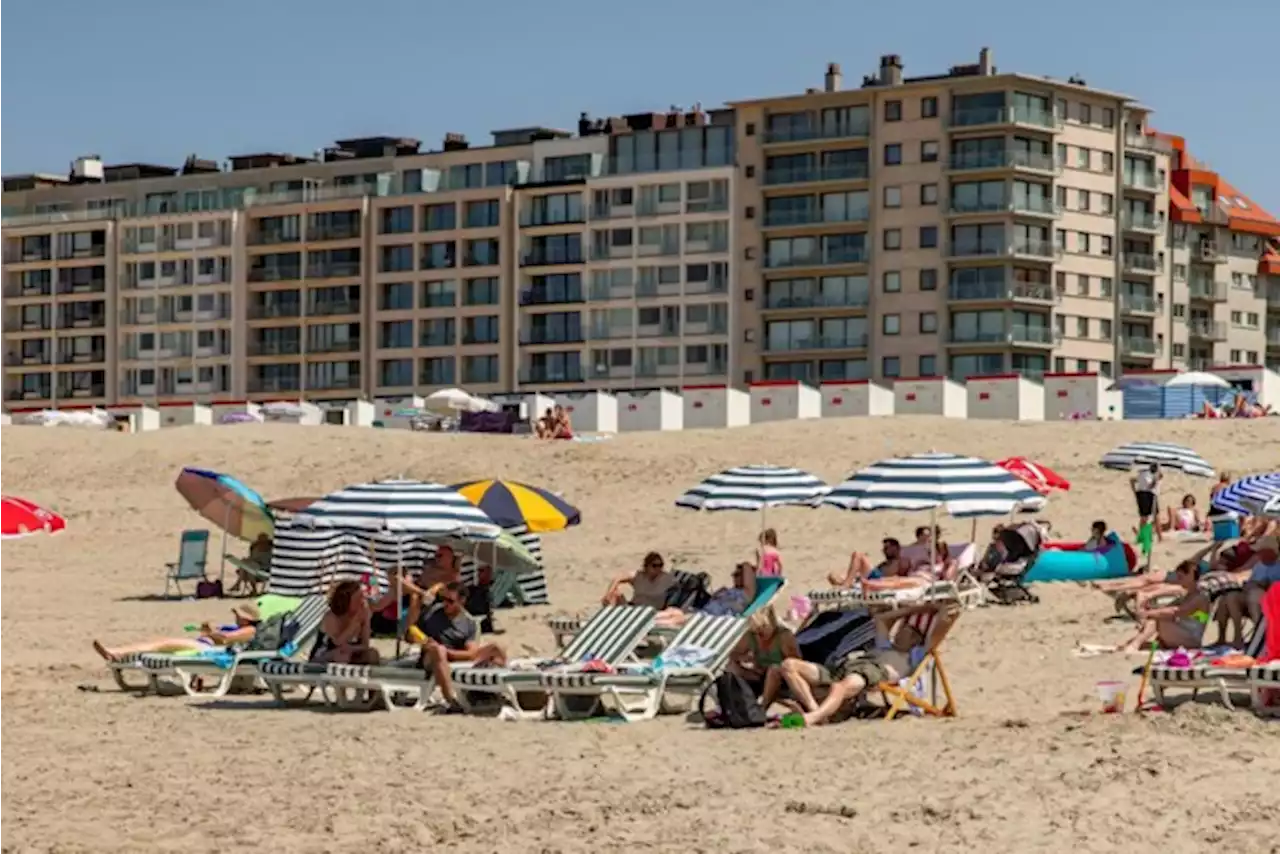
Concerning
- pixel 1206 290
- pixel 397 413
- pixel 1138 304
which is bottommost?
pixel 397 413

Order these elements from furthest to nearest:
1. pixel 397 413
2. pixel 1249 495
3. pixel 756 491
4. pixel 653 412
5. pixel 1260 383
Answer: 1. pixel 397 413
2. pixel 1260 383
3. pixel 653 412
4. pixel 1249 495
5. pixel 756 491

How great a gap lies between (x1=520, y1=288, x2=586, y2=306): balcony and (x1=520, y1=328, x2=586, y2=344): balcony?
98cm

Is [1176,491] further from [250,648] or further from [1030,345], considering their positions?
[1030,345]

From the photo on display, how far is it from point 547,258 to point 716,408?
80.5 feet

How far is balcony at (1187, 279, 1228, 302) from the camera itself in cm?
9581

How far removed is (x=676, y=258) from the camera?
8950 centimetres

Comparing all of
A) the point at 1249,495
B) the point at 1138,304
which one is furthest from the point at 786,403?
the point at 1249,495

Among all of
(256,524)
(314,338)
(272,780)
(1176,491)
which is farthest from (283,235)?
(272,780)

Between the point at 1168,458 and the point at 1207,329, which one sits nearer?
the point at 1168,458

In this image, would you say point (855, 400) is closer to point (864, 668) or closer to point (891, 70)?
point (891, 70)

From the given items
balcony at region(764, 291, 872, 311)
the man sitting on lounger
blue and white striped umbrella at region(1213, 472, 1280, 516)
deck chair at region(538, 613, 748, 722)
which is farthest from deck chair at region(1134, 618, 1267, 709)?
balcony at region(764, 291, 872, 311)

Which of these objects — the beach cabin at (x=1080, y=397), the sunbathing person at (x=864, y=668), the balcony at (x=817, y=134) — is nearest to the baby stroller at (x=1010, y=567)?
the sunbathing person at (x=864, y=668)

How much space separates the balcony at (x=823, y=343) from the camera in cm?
8581

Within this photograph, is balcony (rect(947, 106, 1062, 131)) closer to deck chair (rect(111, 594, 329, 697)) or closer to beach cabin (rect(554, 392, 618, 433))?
beach cabin (rect(554, 392, 618, 433))
